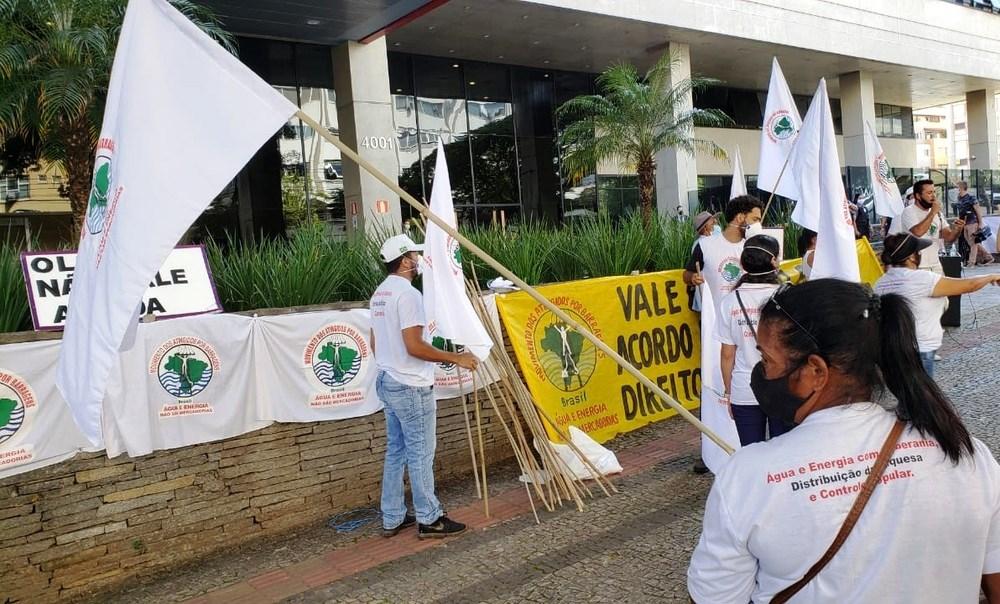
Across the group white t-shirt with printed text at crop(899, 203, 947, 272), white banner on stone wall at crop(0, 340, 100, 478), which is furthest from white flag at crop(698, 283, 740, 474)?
white banner on stone wall at crop(0, 340, 100, 478)

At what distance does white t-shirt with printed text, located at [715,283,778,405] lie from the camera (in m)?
4.09

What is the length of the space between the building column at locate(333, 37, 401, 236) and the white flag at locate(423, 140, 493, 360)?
12.2 metres

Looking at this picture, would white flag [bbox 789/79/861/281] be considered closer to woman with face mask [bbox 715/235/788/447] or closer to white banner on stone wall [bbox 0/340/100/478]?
woman with face mask [bbox 715/235/788/447]

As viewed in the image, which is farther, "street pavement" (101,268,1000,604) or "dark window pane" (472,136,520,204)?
"dark window pane" (472,136,520,204)

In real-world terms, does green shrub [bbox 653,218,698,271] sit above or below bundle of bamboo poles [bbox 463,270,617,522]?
above

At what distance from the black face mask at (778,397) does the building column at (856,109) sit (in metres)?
30.4

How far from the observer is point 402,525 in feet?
16.7

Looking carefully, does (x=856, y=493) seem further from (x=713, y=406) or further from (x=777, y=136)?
(x=777, y=136)

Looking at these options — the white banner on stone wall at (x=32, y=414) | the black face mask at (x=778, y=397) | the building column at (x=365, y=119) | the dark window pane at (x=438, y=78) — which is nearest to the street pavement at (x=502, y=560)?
the white banner on stone wall at (x=32, y=414)

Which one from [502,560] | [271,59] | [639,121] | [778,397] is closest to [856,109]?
[639,121]

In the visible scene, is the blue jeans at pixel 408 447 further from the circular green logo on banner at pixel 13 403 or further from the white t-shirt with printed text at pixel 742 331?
the circular green logo on banner at pixel 13 403

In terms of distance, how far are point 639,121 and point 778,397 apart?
62.2 ft

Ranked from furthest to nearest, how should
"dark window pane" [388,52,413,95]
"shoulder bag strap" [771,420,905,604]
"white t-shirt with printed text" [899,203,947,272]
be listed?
1. "dark window pane" [388,52,413,95]
2. "white t-shirt with printed text" [899,203,947,272]
3. "shoulder bag strap" [771,420,905,604]

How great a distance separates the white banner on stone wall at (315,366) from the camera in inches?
208
